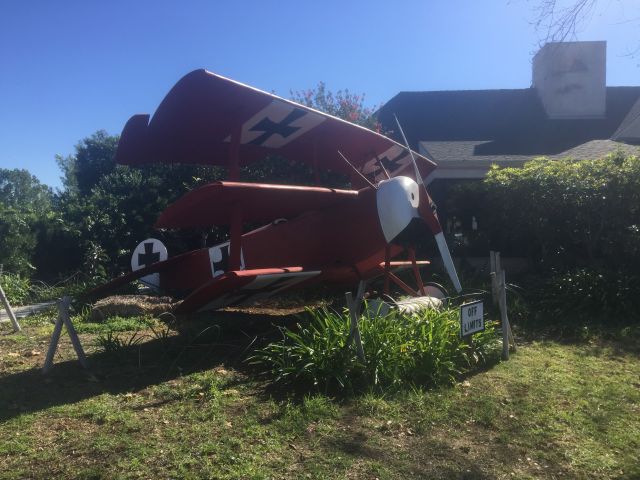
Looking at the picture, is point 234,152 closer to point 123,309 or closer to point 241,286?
point 241,286

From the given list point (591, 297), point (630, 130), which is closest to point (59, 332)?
point (591, 297)

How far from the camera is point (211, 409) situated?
418cm

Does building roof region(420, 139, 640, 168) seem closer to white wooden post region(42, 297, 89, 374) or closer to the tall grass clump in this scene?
the tall grass clump

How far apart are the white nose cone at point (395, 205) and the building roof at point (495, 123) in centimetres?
683

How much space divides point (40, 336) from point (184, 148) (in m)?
3.14

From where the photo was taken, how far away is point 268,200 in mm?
6059

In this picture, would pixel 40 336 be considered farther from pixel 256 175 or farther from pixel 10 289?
pixel 256 175

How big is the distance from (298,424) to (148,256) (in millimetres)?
7144

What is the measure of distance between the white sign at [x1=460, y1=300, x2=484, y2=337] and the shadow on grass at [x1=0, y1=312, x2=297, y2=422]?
209cm

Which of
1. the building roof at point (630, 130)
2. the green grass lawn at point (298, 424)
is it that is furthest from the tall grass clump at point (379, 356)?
the building roof at point (630, 130)

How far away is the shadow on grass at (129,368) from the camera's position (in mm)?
4543

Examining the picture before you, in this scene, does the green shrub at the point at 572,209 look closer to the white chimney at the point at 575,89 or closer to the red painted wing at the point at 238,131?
the red painted wing at the point at 238,131

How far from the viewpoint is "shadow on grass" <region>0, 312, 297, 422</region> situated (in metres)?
4.54

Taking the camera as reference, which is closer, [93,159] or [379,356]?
[379,356]
